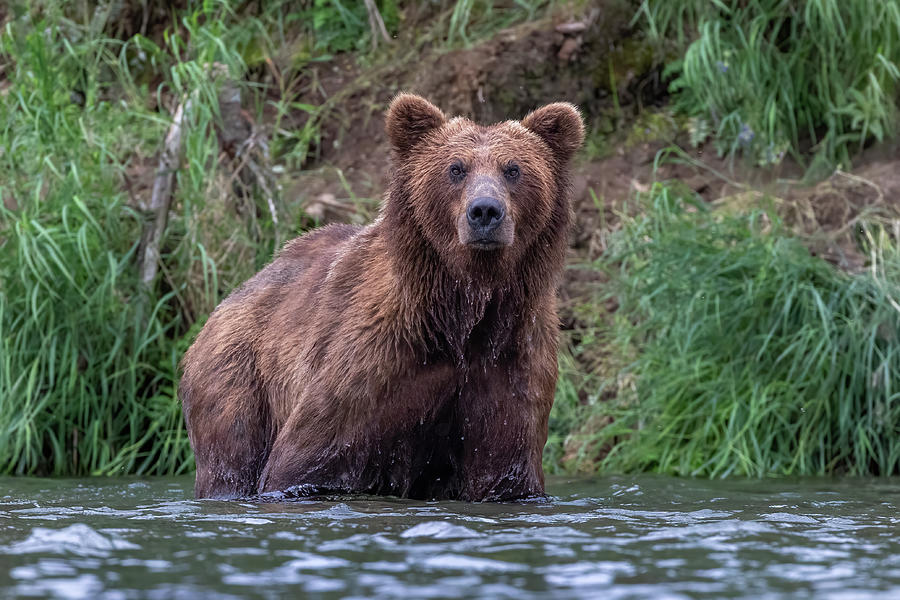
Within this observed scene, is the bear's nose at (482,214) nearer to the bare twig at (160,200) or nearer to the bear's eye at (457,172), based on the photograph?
the bear's eye at (457,172)

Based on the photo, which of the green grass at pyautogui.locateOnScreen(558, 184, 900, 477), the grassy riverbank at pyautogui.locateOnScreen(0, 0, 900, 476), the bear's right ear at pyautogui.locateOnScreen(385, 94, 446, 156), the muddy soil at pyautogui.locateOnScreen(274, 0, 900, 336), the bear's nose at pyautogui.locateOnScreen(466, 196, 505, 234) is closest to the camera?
the bear's nose at pyautogui.locateOnScreen(466, 196, 505, 234)

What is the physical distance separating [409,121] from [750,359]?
2820 mm

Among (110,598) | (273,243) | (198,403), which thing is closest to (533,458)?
(198,403)

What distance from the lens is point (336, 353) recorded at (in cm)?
531

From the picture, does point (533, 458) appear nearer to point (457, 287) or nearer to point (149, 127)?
point (457, 287)

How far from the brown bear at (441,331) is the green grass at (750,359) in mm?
2160

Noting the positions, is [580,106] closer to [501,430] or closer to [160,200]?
[160,200]

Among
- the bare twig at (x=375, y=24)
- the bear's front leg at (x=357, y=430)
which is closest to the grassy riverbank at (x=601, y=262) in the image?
the bare twig at (x=375, y=24)

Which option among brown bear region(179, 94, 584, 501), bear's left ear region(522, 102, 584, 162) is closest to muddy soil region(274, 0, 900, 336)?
bear's left ear region(522, 102, 584, 162)

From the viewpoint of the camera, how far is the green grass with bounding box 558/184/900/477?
718cm

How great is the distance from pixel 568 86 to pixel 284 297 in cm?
429

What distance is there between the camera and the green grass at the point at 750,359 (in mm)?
7184

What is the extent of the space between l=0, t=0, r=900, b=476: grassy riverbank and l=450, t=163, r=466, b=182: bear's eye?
102 inches

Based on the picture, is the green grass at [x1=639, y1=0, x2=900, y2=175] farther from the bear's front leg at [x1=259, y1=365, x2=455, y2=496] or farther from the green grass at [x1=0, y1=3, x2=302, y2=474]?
the bear's front leg at [x1=259, y1=365, x2=455, y2=496]
